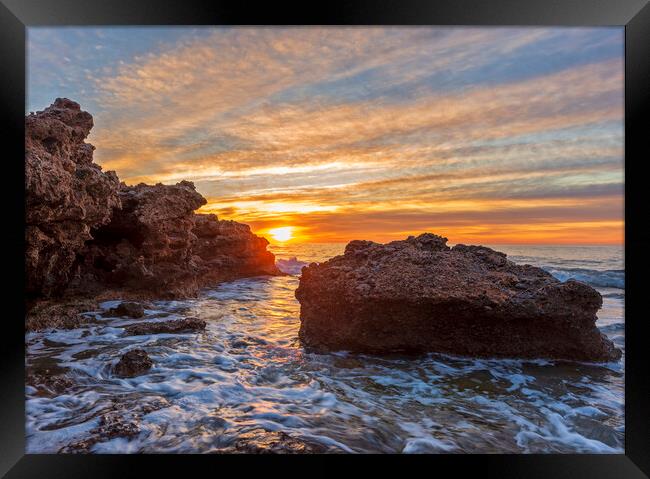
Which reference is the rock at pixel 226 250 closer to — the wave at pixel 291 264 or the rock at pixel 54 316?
the wave at pixel 291 264

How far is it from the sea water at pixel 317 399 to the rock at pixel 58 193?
4.46ft

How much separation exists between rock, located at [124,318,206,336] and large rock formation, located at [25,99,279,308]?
1801mm

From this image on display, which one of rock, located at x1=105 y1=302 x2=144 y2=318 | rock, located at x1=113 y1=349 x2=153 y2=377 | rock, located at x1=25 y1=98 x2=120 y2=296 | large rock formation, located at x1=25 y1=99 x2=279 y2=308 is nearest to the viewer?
rock, located at x1=113 y1=349 x2=153 y2=377

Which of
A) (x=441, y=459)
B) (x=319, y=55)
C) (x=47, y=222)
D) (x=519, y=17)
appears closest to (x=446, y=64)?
(x=319, y=55)

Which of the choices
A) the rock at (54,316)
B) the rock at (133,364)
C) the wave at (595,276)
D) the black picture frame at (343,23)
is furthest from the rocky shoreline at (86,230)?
the wave at (595,276)

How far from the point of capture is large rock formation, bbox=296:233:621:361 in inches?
181

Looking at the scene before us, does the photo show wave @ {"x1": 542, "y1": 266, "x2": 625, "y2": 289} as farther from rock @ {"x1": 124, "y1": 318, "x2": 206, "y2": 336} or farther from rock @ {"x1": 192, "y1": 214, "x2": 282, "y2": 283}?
rock @ {"x1": 192, "y1": 214, "x2": 282, "y2": 283}

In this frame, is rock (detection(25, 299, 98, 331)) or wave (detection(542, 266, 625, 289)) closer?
rock (detection(25, 299, 98, 331))

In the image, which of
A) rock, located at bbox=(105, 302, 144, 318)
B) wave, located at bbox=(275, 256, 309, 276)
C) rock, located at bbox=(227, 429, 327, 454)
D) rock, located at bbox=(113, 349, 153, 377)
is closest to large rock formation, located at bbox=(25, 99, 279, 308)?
rock, located at bbox=(105, 302, 144, 318)

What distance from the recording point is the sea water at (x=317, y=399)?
2955mm

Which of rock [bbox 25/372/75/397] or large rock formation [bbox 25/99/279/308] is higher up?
large rock formation [bbox 25/99/279/308]

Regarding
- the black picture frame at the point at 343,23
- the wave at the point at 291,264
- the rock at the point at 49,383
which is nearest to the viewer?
the black picture frame at the point at 343,23

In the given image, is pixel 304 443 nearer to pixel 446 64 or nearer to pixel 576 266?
pixel 446 64

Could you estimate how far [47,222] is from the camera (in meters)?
5.70
